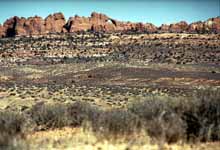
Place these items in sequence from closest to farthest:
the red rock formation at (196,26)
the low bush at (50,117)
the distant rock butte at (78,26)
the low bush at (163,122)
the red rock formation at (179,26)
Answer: the low bush at (163,122) → the low bush at (50,117) → the red rock formation at (196,26) → the distant rock butte at (78,26) → the red rock formation at (179,26)

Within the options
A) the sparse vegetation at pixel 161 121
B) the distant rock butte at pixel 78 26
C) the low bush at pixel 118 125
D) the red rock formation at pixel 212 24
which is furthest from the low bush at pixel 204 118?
the red rock formation at pixel 212 24

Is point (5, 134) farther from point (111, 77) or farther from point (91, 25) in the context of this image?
point (91, 25)

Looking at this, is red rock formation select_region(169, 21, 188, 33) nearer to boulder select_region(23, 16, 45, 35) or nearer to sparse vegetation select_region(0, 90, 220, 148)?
boulder select_region(23, 16, 45, 35)

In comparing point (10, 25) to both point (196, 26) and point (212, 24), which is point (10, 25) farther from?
point (212, 24)

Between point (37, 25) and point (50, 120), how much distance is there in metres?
129

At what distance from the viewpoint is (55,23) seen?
479 ft

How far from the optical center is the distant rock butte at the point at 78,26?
14025 cm

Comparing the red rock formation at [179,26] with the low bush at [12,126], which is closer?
the low bush at [12,126]

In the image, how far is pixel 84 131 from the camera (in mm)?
14672

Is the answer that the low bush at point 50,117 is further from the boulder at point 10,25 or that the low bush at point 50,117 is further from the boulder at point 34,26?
the boulder at point 10,25

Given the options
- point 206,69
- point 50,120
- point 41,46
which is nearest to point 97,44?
point 41,46

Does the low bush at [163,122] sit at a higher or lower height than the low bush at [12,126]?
higher

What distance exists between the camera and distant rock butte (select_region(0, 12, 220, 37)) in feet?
460

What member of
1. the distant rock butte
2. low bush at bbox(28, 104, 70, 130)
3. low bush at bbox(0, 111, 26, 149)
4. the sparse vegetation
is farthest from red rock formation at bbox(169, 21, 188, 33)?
low bush at bbox(0, 111, 26, 149)
